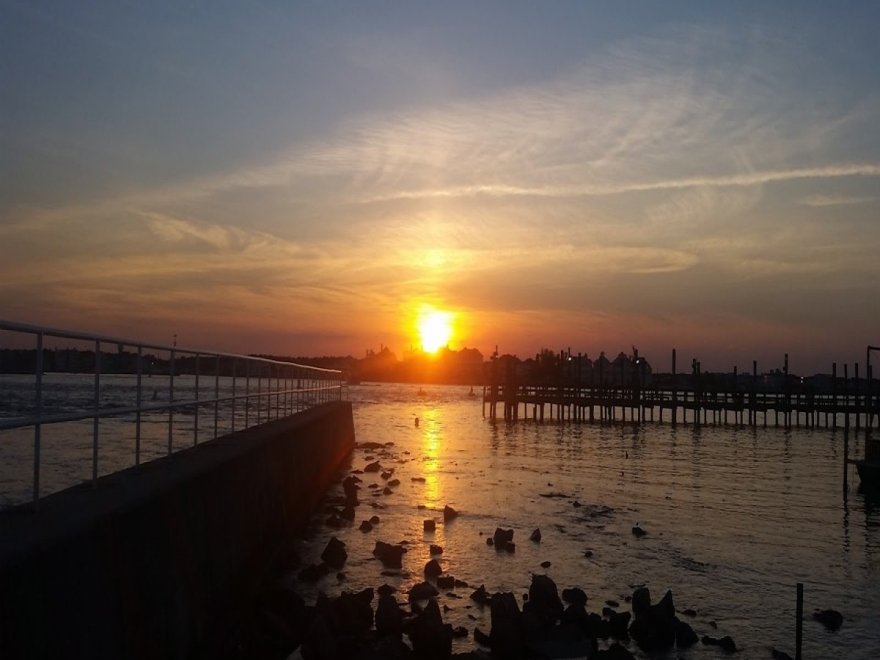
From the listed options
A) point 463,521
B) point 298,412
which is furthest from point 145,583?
point 298,412

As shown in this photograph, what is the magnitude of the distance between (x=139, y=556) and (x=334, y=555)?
786cm

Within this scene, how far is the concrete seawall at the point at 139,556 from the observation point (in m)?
4.81

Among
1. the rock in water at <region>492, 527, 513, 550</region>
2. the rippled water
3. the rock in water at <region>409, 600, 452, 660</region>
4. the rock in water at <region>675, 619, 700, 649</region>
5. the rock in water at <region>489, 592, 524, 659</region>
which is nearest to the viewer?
the rock in water at <region>409, 600, 452, 660</region>

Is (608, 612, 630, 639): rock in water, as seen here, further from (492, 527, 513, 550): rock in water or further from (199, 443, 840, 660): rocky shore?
(492, 527, 513, 550): rock in water

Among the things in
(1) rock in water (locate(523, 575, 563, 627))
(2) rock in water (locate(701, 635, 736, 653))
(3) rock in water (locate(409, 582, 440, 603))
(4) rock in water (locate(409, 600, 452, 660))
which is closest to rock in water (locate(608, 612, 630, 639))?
(1) rock in water (locate(523, 575, 563, 627))

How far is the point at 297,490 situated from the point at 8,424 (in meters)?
11.8

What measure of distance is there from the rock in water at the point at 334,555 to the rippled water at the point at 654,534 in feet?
0.72

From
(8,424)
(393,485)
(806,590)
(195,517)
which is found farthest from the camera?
(393,485)

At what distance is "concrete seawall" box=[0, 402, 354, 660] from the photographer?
15.8ft

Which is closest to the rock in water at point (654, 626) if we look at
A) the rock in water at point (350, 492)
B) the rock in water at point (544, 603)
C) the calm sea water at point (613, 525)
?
the calm sea water at point (613, 525)

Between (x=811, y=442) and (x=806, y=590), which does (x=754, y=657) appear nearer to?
(x=806, y=590)

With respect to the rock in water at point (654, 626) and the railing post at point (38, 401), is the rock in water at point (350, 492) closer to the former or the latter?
the rock in water at point (654, 626)

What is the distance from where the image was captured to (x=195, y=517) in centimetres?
845

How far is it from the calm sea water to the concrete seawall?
42.3 inches
